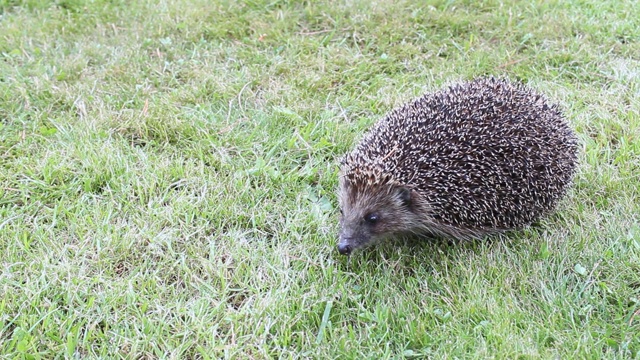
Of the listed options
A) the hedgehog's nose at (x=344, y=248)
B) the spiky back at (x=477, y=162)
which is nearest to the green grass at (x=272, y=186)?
the hedgehog's nose at (x=344, y=248)

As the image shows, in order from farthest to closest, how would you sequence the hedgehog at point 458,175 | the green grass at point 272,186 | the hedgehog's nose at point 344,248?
the hedgehog at point 458,175 < the hedgehog's nose at point 344,248 < the green grass at point 272,186

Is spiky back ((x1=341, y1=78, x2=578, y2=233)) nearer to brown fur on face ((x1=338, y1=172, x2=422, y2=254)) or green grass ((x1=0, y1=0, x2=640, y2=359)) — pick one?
brown fur on face ((x1=338, y1=172, x2=422, y2=254))

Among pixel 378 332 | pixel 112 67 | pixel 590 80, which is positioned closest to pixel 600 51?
pixel 590 80

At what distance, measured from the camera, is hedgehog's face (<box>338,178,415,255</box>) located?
3.56 meters

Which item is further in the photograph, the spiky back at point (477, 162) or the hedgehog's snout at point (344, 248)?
the spiky back at point (477, 162)

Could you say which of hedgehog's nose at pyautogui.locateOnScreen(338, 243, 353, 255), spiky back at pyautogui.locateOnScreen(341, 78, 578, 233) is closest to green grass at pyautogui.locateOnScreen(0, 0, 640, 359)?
hedgehog's nose at pyautogui.locateOnScreen(338, 243, 353, 255)

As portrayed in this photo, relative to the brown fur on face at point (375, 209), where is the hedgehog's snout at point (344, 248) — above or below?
below

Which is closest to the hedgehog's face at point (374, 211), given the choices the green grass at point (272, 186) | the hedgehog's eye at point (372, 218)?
the hedgehog's eye at point (372, 218)

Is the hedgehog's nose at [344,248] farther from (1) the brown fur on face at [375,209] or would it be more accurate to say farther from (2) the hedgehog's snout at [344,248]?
(1) the brown fur on face at [375,209]

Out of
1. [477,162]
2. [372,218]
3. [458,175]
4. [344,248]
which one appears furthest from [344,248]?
[477,162]

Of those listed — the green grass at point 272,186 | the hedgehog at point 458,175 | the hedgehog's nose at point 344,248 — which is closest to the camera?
the green grass at point 272,186

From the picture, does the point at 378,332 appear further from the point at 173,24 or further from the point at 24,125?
the point at 173,24

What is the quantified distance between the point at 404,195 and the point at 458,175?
0.32m

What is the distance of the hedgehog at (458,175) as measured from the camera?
139 inches
